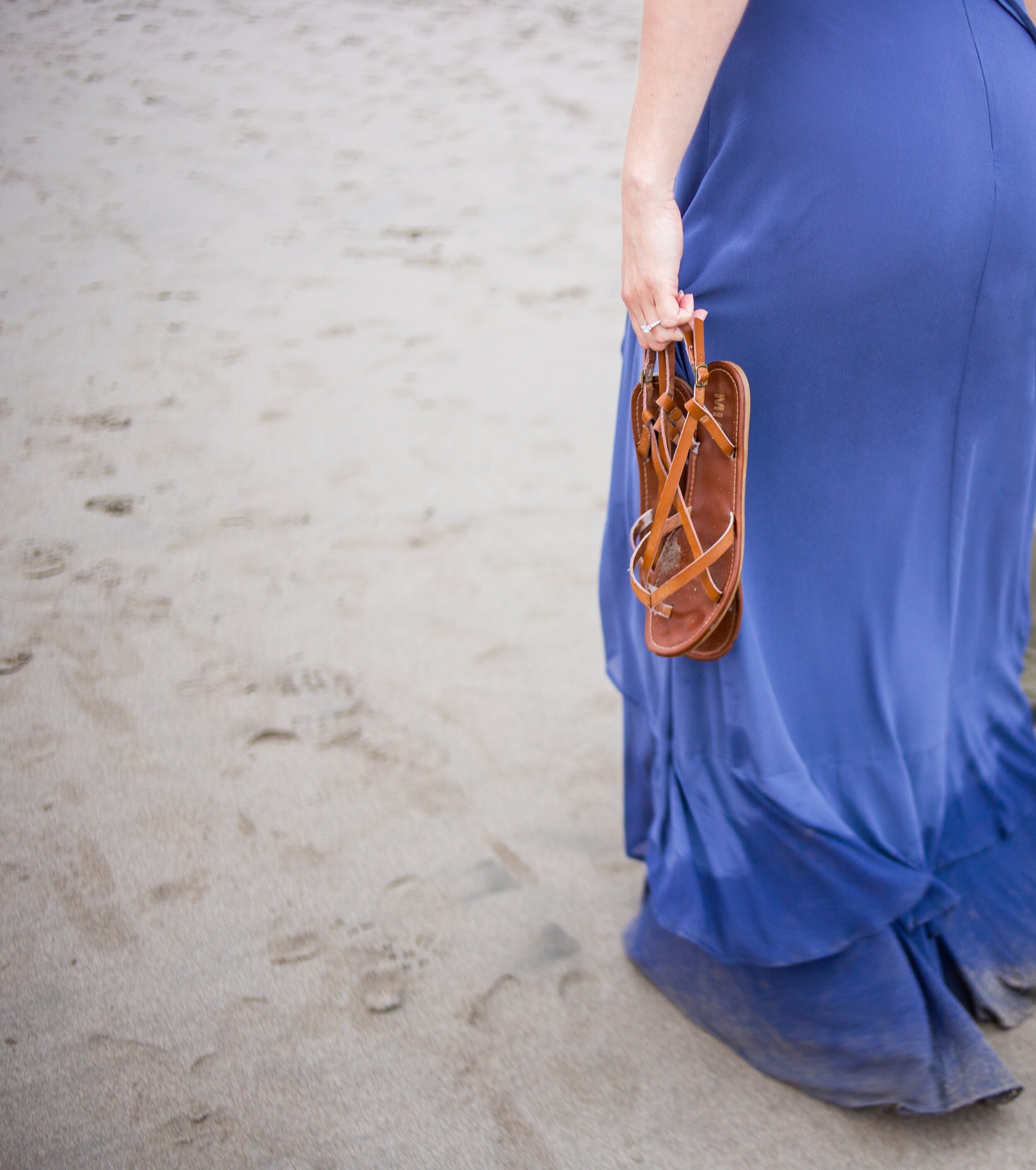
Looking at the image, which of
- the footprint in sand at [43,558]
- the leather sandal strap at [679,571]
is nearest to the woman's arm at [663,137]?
the leather sandal strap at [679,571]

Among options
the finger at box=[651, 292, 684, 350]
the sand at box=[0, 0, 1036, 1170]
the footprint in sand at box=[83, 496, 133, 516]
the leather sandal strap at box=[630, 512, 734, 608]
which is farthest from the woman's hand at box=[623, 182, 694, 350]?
the footprint in sand at box=[83, 496, 133, 516]

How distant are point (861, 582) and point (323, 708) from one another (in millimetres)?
1246

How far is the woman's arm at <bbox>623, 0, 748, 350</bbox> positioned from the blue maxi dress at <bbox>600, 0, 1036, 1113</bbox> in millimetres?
77

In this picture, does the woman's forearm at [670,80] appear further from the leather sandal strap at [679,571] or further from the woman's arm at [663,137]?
the leather sandal strap at [679,571]

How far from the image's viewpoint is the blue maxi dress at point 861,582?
41.8 inches

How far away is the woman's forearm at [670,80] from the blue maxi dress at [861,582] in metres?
0.08

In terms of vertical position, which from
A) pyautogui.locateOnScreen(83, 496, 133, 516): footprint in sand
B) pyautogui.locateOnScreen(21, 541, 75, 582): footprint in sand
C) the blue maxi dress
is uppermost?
the blue maxi dress

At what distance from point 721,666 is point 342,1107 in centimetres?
80

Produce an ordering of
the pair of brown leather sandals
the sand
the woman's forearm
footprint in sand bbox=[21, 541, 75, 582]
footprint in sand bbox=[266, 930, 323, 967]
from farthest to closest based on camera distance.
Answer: footprint in sand bbox=[21, 541, 75, 582], footprint in sand bbox=[266, 930, 323, 967], the sand, the pair of brown leather sandals, the woman's forearm

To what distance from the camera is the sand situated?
4.26ft

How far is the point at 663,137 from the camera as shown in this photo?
103 cm

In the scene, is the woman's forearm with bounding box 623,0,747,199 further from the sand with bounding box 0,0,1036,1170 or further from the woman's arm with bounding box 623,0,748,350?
the sand with bounding box 0,0,1036,1170

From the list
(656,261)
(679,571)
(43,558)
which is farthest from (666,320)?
(43,558)

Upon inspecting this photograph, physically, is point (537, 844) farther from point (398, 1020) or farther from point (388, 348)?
point (388, 348)
